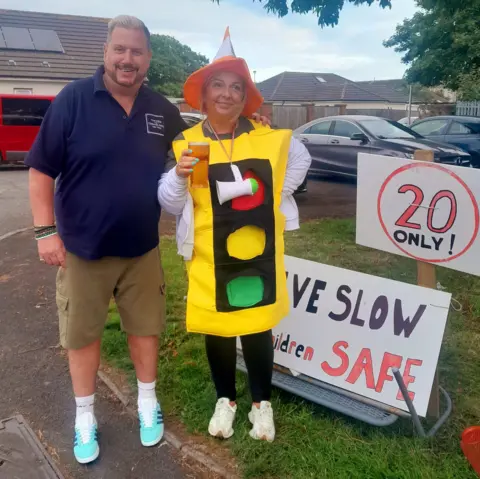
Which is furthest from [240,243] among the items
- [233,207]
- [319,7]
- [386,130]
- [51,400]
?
[386,130]

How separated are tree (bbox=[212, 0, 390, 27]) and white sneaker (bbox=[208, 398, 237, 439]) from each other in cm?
470

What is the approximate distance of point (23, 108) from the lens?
1466 centimetres

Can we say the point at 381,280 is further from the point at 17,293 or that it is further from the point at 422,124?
the point at 422,124

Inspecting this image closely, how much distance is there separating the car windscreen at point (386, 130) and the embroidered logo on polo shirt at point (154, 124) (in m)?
8.24

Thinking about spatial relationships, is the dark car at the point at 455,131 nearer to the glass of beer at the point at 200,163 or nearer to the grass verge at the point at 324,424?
the grass verge at the point at 324,424

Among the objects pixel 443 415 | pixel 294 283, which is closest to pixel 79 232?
pixel 294 283

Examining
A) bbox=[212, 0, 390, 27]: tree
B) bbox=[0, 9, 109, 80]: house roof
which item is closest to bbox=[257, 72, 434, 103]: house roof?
bbox=[0, 9, 109, 80]: house roof

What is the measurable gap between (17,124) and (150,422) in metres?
13.6

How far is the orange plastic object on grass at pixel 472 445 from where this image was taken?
2.33m

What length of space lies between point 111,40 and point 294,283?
1600 mm

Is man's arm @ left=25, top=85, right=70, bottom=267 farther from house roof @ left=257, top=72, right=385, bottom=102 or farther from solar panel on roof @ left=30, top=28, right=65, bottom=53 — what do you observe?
house roof @ left=257, top=72, right=385, bottom=102

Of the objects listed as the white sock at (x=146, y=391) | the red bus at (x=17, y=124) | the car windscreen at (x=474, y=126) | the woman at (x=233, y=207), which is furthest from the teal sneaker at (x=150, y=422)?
the red bus at (x=17, y=124)

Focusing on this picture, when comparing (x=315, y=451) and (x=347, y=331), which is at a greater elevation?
(x=347, y=331)

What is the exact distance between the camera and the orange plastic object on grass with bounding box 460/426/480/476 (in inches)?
91.7
